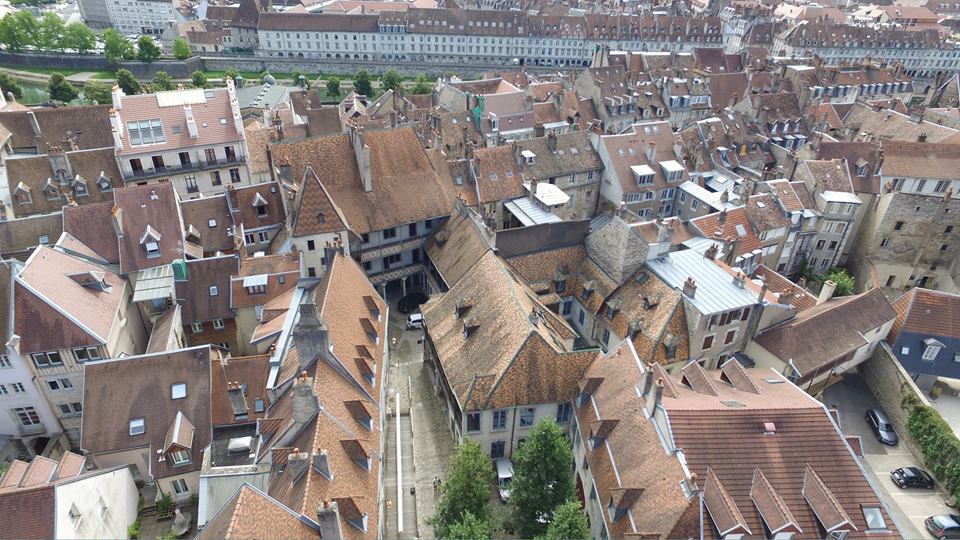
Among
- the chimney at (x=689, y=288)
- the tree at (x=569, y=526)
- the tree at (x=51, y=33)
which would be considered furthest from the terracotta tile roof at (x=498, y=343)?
the tree at (x=51, y=33)

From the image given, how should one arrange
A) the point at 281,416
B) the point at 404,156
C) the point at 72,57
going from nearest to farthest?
1. the point at 281,416
2. the point at 404,156
3. the point at 72,57

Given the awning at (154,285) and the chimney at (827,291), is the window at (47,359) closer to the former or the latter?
the awning at (154,285)

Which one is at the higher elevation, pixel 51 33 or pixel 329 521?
pixel 51 33

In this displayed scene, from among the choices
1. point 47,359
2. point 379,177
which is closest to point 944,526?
point 379,177

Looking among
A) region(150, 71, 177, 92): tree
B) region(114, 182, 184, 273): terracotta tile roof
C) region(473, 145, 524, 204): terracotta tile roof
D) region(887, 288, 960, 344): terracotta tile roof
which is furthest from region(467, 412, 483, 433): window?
region(150, 71, 177, 92): tree

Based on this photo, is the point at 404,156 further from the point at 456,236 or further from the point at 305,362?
the point at 305,362

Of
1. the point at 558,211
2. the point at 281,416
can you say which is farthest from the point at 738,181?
the point at 281,416

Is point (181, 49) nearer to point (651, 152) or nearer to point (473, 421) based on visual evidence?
point (651, 152)
